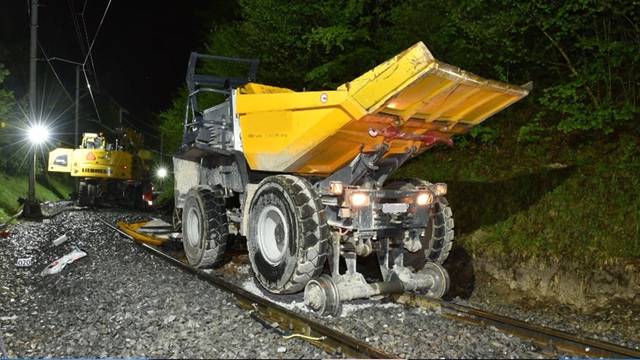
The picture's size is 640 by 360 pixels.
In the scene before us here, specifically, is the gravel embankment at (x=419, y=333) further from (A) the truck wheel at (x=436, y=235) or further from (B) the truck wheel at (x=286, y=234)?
(A) the truck wheel at (x=436, y=235)

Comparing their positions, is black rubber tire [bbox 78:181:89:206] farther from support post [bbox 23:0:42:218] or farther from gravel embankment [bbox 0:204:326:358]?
gravel embankment [bbox 0:204:326:358]

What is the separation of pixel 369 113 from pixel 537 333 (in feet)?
8.59

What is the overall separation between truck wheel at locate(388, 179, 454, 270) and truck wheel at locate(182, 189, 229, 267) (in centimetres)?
282

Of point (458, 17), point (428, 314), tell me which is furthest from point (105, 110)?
point (428, 314)

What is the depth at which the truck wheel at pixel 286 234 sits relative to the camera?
5.00m

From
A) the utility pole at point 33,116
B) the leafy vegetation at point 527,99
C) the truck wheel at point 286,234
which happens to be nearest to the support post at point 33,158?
the utility pole at point 33,116

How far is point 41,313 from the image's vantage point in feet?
17.9

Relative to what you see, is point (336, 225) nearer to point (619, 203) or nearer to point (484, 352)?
point (484, 352)

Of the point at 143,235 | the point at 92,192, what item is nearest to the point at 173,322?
the point at 143,235

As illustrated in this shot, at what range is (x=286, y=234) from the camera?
5301 millimetres

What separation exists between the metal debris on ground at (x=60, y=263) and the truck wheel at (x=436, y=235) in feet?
18.9

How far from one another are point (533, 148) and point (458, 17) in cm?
315

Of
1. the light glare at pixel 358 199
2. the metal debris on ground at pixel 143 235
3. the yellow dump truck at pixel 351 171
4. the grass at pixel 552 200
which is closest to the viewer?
the yellow dump truck at pixel 351 171

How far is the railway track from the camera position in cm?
393
